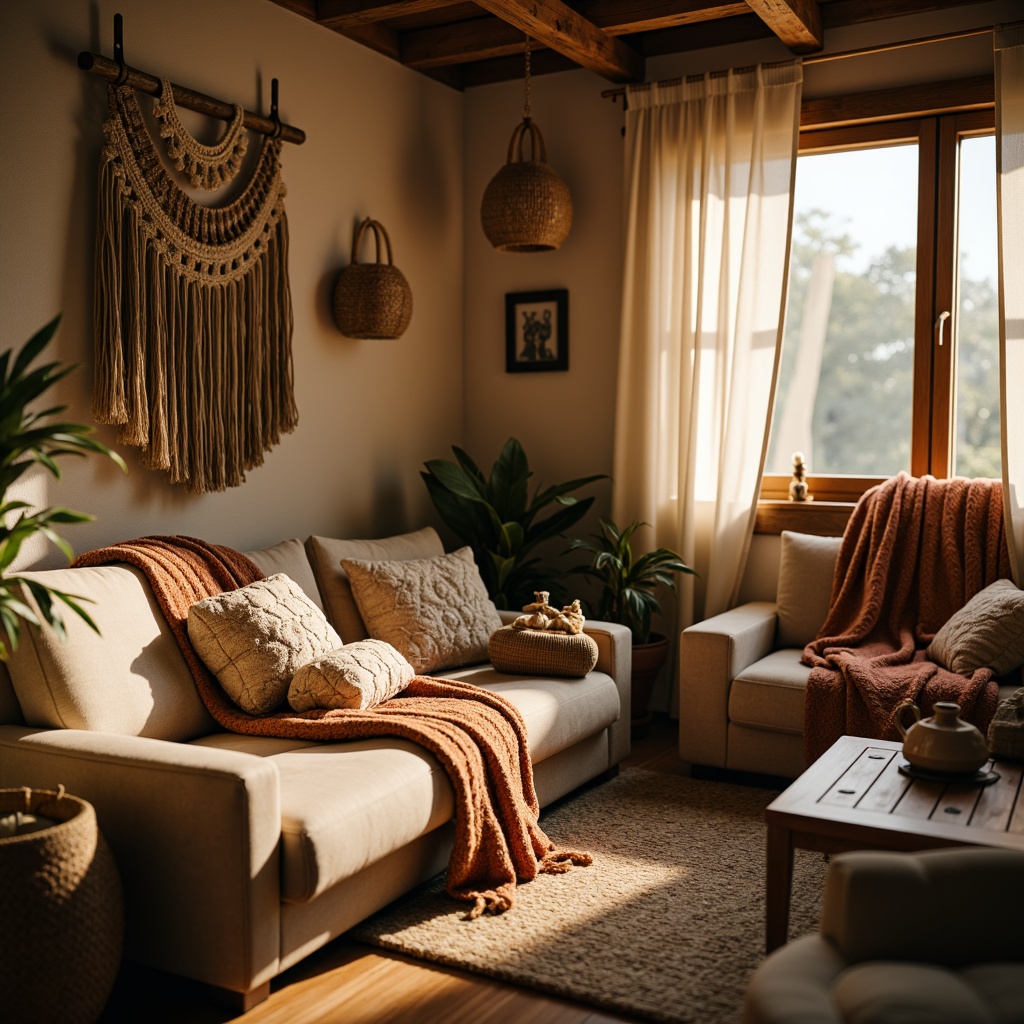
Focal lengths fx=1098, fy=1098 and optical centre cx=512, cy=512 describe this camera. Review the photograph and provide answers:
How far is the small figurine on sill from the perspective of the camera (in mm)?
4258

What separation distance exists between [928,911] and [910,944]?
0.06 meters

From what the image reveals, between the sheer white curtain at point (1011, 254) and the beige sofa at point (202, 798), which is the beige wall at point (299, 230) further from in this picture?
the sheer white curtain at point (1011, 254)

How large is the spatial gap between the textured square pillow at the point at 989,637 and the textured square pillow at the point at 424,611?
1445 mm

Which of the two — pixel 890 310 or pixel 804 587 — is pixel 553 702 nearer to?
pixel 804 587

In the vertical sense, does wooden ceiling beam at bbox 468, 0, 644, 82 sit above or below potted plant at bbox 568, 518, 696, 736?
above

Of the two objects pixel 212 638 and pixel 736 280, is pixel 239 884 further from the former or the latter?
pixel 736 280

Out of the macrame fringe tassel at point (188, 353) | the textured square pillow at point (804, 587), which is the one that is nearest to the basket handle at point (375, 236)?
the macrame fringe tassel at point (188, 353)

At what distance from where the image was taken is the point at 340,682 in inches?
111

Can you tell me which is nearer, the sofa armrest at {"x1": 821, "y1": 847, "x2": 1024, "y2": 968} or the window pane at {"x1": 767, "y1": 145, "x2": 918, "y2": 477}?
the sofa armrest at {"x1": 821, "y1": 847, "x2": 1024, "y2": 968}

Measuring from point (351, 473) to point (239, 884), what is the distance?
2.23 metres

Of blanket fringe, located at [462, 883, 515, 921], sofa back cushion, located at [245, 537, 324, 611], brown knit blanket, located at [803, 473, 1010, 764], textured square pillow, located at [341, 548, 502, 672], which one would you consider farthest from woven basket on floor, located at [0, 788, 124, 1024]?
brown knit blanket, located at [803, 473, 1010, 764]

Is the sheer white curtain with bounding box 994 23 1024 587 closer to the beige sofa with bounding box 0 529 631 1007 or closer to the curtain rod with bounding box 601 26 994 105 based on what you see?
the curtain rod with bounding box 601 26 994 105

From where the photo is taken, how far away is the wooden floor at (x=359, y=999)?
221 centimetres

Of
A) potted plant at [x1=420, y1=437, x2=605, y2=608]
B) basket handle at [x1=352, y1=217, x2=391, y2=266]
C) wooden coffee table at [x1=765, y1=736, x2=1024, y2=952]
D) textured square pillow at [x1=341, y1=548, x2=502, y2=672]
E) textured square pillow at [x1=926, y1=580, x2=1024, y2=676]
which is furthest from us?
potted plant at [x1=420, y1=437, x2=605, y2=608]
